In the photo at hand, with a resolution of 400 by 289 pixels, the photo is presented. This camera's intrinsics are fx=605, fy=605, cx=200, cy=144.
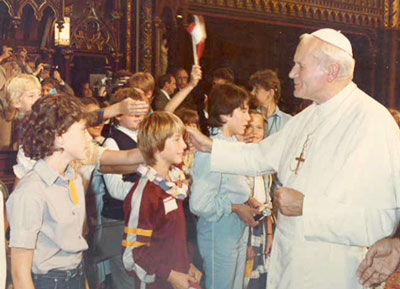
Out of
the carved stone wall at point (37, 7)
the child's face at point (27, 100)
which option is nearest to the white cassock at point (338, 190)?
the child's face at point (27, 100)

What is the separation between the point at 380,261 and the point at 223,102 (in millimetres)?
1344

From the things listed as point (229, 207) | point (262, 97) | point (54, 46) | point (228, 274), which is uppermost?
point (54, 46)

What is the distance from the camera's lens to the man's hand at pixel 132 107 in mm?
3145

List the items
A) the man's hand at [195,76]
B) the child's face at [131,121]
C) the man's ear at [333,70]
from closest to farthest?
1. the man's ear at [333,70]
2. the child's face at [131,121]
3. the man's hand at [195,76]

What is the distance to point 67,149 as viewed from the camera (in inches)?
103

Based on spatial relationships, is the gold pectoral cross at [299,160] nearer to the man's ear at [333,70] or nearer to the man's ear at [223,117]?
the man's ear at [333,70]

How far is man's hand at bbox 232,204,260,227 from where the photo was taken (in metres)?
3.78

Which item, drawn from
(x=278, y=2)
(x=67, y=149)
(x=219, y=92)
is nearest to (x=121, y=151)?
(x=67, y=149)

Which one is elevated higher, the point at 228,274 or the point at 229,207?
the point at 229,207

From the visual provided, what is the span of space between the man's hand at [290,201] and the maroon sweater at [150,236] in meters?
0.66

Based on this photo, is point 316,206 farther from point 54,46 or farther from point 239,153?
point 54,46

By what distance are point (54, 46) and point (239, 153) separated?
1151mm

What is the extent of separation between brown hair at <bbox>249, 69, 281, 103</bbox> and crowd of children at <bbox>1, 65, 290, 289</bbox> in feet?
0.95

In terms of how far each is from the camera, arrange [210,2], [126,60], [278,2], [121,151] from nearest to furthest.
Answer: [121,151], [126,60], [210,2], [278,2]
